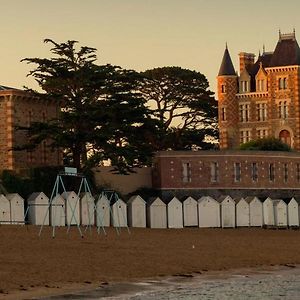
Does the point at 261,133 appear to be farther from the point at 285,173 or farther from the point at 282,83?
the point at 285,173

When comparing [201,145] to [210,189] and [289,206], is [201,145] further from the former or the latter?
[289,206]

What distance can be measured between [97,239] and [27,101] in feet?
80.4

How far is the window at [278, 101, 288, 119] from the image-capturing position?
358ft

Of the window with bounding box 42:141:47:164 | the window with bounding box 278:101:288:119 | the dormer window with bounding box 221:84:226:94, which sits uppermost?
the dormer window with bounding box 221:84:226:94

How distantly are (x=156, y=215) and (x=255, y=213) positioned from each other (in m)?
8.82

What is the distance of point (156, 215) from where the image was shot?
64.6m

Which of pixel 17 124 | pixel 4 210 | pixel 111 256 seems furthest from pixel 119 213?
pixel 111 256

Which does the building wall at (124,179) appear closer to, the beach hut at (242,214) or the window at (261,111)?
the beach hut at (242,214)

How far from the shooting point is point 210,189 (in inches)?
3120

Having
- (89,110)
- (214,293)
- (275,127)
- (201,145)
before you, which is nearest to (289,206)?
(89,110)

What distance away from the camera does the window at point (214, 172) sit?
7956cm

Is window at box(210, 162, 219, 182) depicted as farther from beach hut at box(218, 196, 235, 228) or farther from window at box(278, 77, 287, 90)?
window at box(278, 77, 287, 90)

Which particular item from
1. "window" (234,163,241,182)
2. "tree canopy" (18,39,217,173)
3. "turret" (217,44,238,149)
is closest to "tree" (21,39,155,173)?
"tree canopy" (18,39,217,173)

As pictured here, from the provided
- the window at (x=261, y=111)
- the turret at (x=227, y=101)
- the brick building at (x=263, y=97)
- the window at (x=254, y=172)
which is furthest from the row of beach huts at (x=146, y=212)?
the window at (x=261, y=111)
